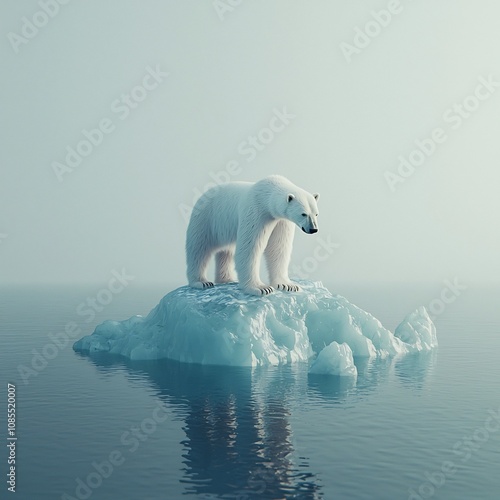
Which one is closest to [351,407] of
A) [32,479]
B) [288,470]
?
[288,470]

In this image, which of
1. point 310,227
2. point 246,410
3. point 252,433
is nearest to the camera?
point 252,433

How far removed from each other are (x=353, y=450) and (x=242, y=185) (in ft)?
43.2

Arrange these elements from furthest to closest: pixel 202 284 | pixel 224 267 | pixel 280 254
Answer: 1. pixel 224 267
2. pixel 202 284
3. pixel 280 254

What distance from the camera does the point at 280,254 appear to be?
23.1m

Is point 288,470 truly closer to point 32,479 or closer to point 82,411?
point 32,479

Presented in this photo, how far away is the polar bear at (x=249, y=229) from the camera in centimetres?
2078

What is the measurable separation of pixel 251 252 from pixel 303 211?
2773mm

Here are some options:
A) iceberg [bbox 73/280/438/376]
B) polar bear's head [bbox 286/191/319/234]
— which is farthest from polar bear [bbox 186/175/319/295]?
iceberg [bbox 73/280/438/376]

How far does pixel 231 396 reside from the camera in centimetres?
1836

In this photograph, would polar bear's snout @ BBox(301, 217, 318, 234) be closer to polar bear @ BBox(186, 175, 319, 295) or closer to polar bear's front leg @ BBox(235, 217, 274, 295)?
polar bear @ BBox(186, 175, 319, 295)

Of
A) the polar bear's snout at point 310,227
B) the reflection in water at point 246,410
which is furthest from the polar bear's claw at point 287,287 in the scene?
the polar bear's snout at point 310,227

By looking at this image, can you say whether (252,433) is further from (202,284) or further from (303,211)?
(202,284)

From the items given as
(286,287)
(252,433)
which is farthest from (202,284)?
(252,433)

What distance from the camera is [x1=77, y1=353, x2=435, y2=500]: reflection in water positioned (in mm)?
11375
